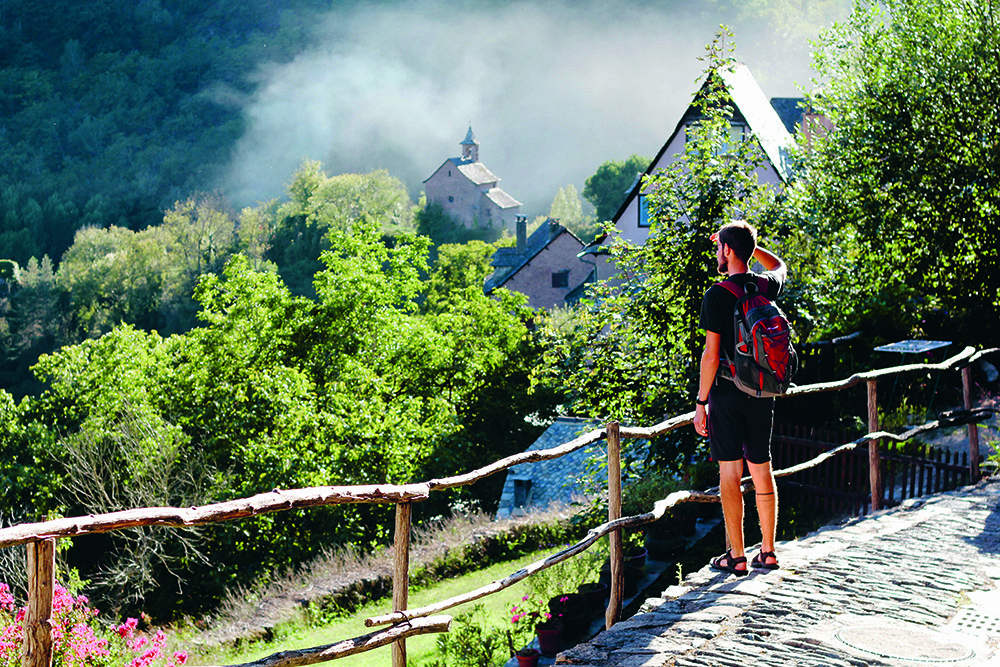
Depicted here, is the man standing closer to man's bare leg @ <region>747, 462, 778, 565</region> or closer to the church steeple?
man's bare leg @ <region>747, 462, 778, 565</region>

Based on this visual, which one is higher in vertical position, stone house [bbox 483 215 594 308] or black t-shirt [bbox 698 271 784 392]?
stone house [bbox 483 215 594 308]

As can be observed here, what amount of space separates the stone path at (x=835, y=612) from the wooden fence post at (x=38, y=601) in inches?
89.9

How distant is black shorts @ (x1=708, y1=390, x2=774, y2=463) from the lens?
468cm

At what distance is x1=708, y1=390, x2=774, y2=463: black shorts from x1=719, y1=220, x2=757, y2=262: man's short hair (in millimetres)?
742

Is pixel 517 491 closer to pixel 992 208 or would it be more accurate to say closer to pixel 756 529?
pixel 992 208

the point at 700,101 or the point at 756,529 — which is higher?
the point at 700,101

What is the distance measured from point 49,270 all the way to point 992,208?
87884 millimetres

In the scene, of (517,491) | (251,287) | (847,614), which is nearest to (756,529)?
(847,614)

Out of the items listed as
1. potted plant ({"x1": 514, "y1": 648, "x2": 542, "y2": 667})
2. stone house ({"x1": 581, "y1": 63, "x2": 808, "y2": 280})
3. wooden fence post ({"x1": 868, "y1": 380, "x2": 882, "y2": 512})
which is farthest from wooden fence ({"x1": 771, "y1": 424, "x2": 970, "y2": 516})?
stone house ({"x1": 581, "y1": 63, "x2": 808, "y2": 280})

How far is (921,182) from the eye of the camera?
48.9ft

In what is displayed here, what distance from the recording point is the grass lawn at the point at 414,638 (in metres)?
11.5

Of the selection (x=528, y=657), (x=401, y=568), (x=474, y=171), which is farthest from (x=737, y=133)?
(x=474, y=171)

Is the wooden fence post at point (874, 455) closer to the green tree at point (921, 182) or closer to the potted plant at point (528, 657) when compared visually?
the potted plant at point (528, 657)

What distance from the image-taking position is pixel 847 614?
14.4 feet
